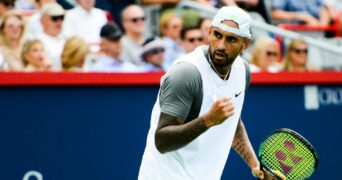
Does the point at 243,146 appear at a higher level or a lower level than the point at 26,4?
higher

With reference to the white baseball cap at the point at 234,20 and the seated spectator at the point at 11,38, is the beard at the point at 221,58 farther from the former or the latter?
the seated spectator at the point at 11,38

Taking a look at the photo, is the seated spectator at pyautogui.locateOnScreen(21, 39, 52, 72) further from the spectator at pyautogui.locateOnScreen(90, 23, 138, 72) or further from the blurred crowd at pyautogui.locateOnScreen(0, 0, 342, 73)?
the spectator at pyautogui.locateOnScreen(90, 23, 138, 72)

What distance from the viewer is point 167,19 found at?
8.41 metres

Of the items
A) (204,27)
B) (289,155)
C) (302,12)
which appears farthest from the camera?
(302,12)

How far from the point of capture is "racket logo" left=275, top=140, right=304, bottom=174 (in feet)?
16.9

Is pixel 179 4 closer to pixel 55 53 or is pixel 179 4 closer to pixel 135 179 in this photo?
pixel 55 53

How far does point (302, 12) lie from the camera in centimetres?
1015

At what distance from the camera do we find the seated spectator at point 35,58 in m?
7.16

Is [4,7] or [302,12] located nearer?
[4,7]

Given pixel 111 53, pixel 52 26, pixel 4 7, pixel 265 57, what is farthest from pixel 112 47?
pixel 265 57

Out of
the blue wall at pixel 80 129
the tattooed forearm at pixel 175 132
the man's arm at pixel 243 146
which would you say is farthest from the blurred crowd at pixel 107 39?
the tattooed forearm at pixel 175 132

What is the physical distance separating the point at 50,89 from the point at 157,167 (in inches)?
86.5

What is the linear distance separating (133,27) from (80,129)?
167 cm

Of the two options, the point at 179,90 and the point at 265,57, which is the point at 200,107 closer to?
the point at 179,90
